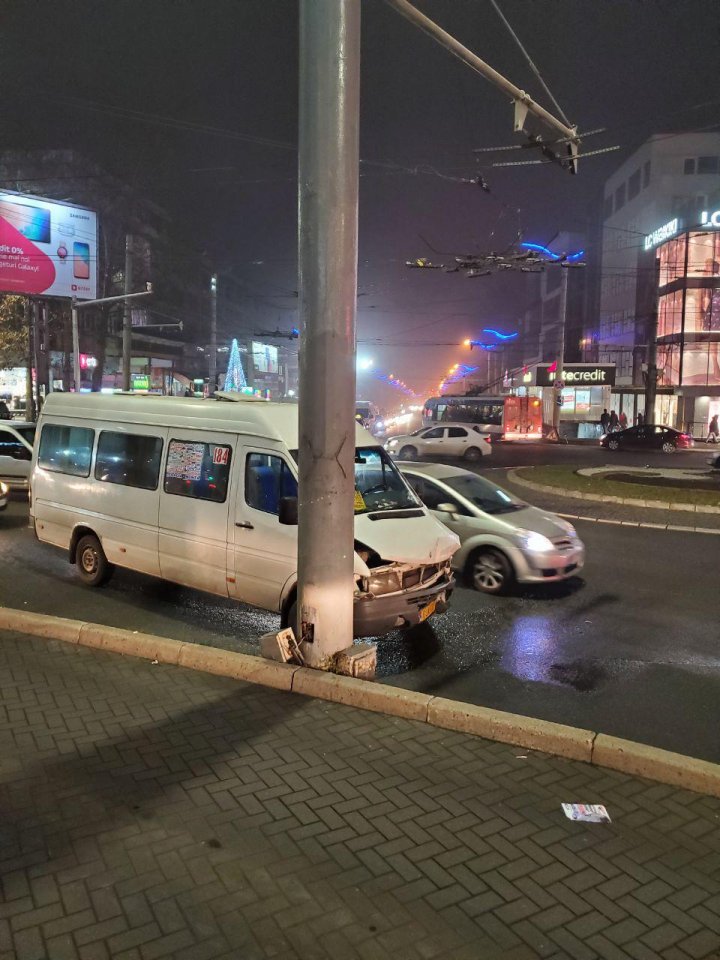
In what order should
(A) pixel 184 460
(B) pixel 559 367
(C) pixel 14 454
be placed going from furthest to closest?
(B) pixel 559 367, (C) pixel 14 454, (A) pixel 184 460

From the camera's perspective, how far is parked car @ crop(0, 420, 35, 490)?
1565 cm

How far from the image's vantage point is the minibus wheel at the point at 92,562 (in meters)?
8.49

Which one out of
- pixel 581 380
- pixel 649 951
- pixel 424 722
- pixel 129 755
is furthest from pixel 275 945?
pixel 581 380

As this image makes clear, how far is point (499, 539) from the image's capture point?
8.68 metres

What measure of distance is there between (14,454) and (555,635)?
1307cm

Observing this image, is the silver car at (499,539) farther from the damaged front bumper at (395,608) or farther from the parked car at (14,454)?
the parked car at (14,454)

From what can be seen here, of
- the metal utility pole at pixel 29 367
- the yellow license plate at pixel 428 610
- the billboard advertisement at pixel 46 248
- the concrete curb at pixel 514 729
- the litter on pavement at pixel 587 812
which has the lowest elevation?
the litter on pavement at pixel 587 812

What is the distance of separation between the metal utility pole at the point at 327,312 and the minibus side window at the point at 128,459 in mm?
3093

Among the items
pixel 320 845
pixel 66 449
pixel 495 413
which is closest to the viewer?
pixel 320 845

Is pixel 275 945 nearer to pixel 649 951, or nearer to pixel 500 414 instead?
pixel 649 951

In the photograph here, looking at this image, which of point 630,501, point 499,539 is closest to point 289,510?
point 499,539

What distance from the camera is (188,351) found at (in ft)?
245

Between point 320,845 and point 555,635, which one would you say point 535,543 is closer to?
point 555,635

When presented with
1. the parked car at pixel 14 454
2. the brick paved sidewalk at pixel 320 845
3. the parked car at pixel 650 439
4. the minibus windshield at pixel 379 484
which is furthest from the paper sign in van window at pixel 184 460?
the parked car at pixel 650 439
